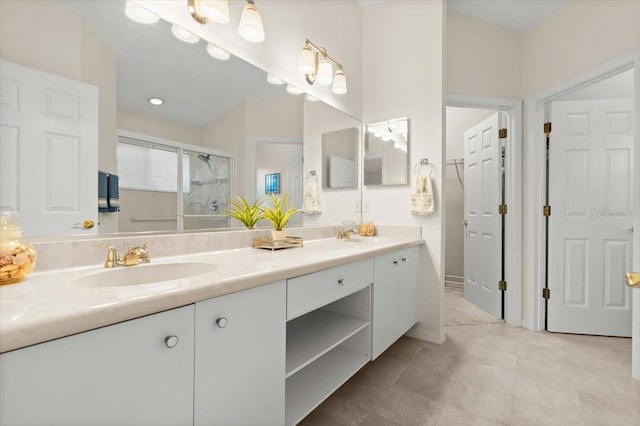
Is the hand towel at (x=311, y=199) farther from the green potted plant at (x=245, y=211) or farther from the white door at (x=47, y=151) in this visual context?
the white door at (x=47, y=151)

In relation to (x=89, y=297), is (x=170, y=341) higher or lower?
lower

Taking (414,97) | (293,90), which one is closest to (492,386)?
(414,97)

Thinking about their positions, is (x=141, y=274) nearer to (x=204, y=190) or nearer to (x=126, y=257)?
(x=126, y=257)

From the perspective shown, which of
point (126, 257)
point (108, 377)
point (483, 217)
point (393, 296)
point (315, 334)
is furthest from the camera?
point (483, 217)

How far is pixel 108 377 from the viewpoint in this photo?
2.15ft

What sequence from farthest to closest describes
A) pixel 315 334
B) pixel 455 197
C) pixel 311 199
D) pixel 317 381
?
pixel 455 197, pixel 311 199, pixel 315 334, pixel 317 381

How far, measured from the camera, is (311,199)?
86.1 inches

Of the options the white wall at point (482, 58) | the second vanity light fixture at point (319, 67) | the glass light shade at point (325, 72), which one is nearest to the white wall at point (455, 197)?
the white wall at point (482, 58)

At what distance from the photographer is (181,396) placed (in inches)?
30.8

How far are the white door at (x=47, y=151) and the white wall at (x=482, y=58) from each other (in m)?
2.60

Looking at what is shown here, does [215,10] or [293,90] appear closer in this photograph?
[215,10]

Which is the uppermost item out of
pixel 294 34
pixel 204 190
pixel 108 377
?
Result: pixel 294 34

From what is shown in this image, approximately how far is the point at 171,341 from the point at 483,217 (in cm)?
307

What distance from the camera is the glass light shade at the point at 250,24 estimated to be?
150 cm
